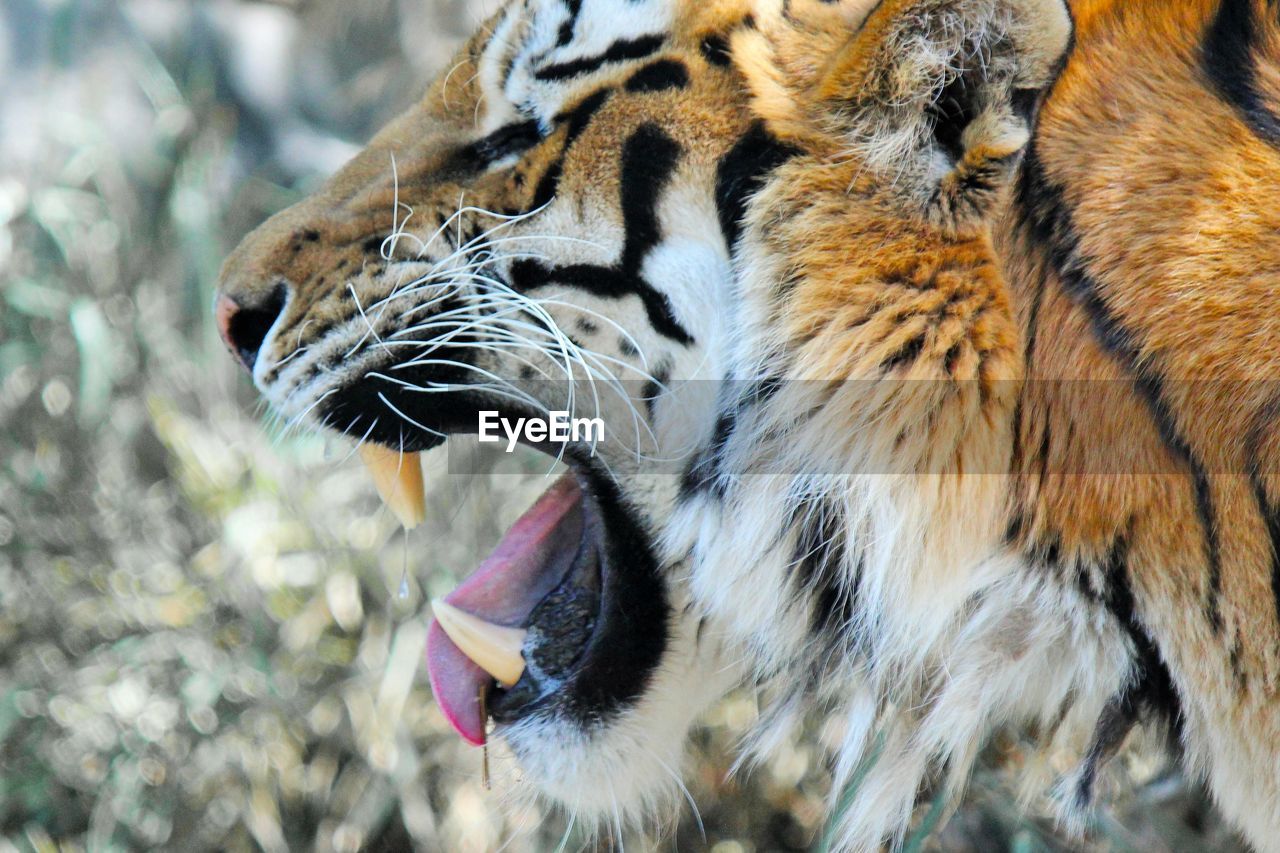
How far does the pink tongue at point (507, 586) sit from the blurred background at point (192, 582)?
410 millimetres

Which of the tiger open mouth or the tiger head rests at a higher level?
the tiger head

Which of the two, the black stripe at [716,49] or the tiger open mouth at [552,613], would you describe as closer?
the black stripe at [716,49]

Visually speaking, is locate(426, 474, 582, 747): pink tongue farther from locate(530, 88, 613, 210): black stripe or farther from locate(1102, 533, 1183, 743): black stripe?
locate(1102, 533, 1183, 743): black stripe

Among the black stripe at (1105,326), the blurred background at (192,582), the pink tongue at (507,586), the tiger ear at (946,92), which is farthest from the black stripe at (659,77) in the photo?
the blurred background at (192,582)

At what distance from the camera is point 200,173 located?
1.99 m

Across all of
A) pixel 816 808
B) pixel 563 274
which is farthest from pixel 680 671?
pixel 816 808

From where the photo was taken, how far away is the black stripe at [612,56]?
93cm

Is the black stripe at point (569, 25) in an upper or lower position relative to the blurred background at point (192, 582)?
upper

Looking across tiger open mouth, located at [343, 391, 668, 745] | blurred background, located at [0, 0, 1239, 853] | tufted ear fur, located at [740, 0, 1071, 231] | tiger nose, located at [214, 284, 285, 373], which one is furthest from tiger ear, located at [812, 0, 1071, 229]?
blurred background, located at [0, 0, 1239, 853]

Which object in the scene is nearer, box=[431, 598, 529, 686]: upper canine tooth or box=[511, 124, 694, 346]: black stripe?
box=[511, 124, 694, 346]: black stripe

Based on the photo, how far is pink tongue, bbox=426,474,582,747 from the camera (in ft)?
3.58

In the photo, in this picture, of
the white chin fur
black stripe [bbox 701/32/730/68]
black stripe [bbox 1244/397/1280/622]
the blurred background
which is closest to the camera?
black stripe [bbox 1244/397/1280/622]

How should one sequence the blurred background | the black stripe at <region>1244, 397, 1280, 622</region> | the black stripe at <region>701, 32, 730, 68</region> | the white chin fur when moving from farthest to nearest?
the blurred background → the white chin fur → the black stripe at <region>701, 32, 730, 68</region> → the black stripe at <region>1244, 397, 1280, 622</region>

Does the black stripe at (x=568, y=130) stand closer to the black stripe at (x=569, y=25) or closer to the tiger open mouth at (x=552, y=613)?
the black stripe at (x=569, y=25)
